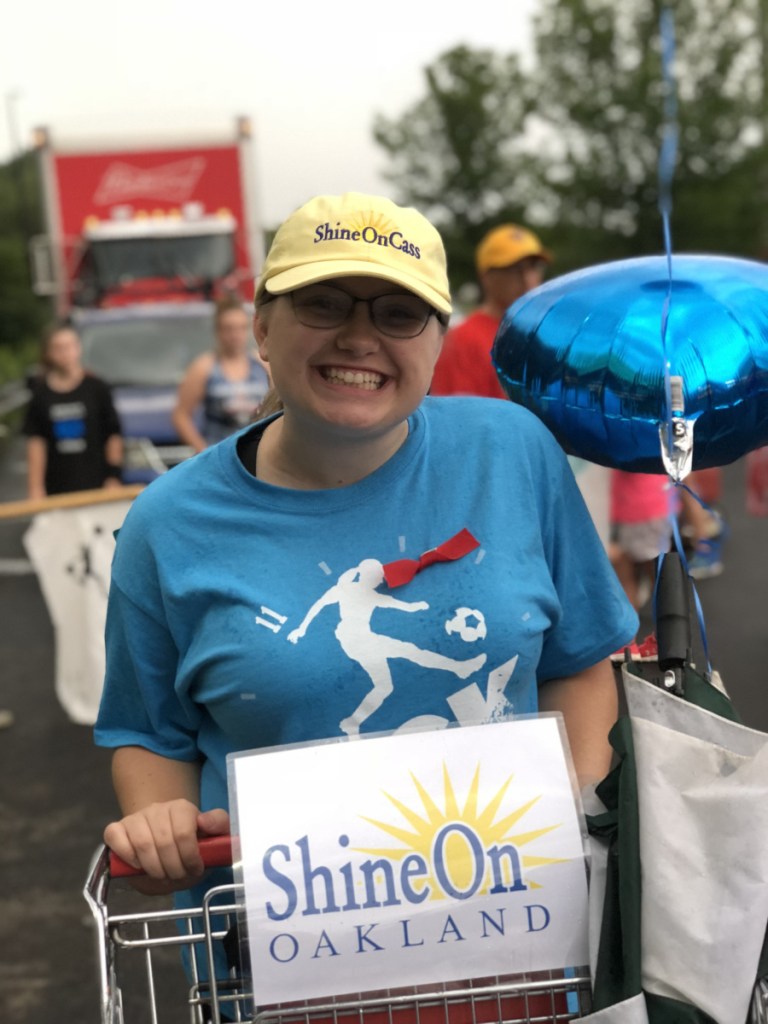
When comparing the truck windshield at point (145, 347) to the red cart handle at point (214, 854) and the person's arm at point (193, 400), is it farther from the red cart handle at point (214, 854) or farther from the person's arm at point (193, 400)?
the red cart handle at point (214, 854)

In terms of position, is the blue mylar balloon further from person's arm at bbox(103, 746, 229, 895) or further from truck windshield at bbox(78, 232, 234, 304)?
truck windshield at bbox(78, 232, 234, 304)

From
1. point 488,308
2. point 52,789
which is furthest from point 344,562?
point 488,308

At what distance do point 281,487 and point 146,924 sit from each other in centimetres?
→ 71

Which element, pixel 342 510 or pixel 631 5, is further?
pixel 631 5

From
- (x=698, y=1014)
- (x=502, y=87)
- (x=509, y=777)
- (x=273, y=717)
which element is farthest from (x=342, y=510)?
(x=502, y=87)

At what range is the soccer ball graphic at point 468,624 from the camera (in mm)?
2193

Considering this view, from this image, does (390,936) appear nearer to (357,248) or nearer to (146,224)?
(357,248)

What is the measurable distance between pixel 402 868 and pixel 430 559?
496 mm

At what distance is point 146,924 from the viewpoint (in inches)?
80.5

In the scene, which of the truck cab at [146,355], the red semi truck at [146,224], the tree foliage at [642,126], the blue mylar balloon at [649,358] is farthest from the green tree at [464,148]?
the blue mylar balloon at [649,358]

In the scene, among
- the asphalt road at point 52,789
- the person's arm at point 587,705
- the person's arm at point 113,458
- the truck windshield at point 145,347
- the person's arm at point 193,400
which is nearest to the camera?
the person's arm at point 587,705

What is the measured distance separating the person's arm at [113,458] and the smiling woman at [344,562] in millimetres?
6943

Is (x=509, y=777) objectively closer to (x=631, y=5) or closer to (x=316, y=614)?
(x=316, y=614)

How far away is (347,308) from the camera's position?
2.21m
